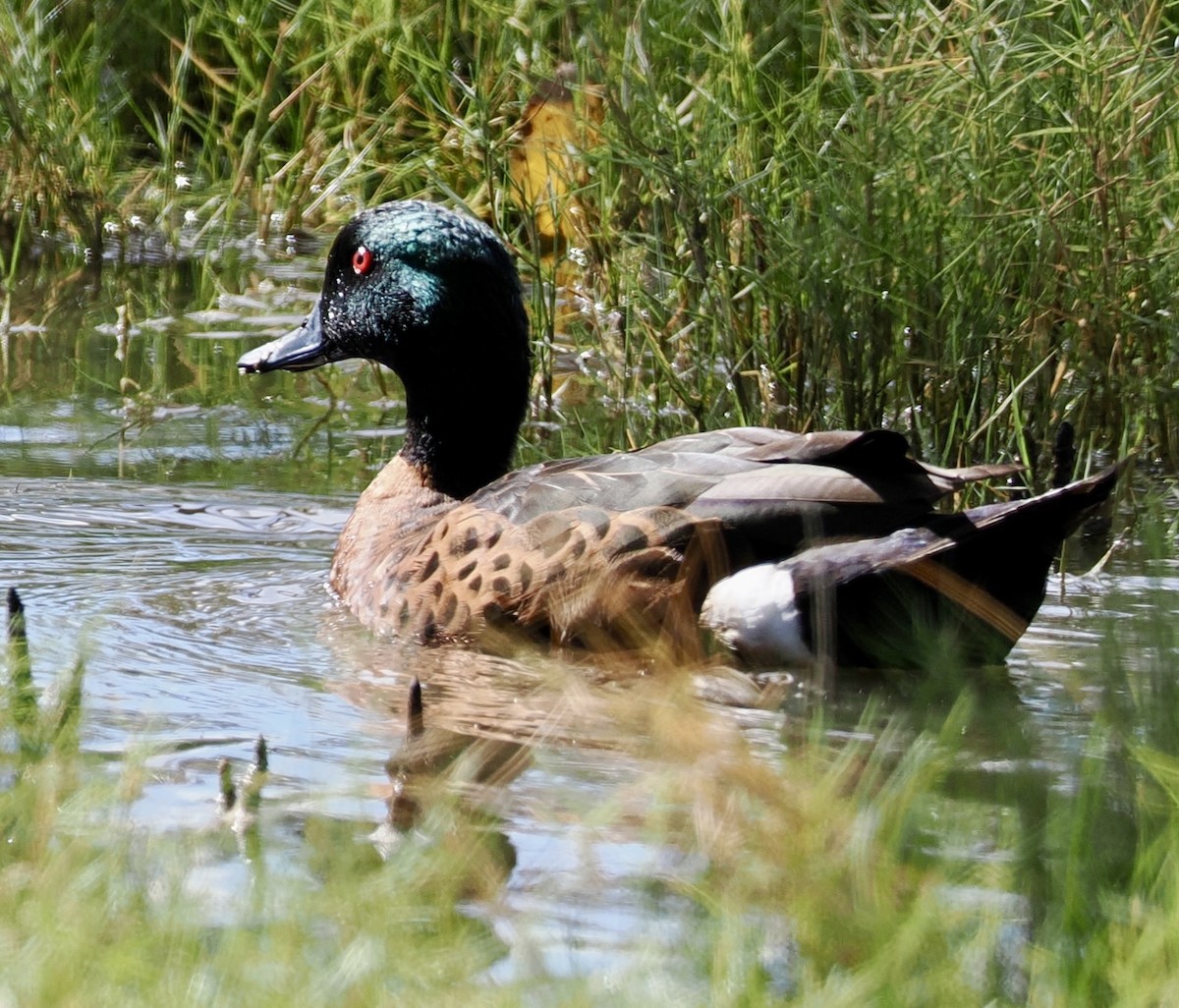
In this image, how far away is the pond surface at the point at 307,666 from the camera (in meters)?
2.75

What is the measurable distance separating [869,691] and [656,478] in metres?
0.61

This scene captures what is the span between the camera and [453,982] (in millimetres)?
2189

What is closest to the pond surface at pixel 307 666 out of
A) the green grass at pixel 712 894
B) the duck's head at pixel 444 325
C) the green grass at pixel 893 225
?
the green grass at pixel 712 894

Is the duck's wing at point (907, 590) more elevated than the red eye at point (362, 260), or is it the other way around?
the red eye at point (362, 260)

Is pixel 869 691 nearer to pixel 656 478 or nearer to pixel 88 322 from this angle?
pixel 656 478

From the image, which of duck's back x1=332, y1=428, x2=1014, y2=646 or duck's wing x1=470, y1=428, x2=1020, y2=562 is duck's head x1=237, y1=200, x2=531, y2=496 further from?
duck's wing x1=470, y1=428, x2=1020, y2=562

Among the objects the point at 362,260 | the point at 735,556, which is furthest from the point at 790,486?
the point at 362,260

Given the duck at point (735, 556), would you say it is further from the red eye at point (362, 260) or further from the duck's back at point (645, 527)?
the red eye at point (362, 260)

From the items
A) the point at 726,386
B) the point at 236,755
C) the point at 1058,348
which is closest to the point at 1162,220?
the point at 1058,348

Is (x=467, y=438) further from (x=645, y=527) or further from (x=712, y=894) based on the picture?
(x=712, y=894)

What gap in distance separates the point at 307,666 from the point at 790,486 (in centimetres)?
102

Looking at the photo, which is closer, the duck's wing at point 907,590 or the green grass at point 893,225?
the duck's wing at point 907,590

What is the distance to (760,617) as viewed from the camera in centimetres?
410

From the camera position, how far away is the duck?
13.0ft
